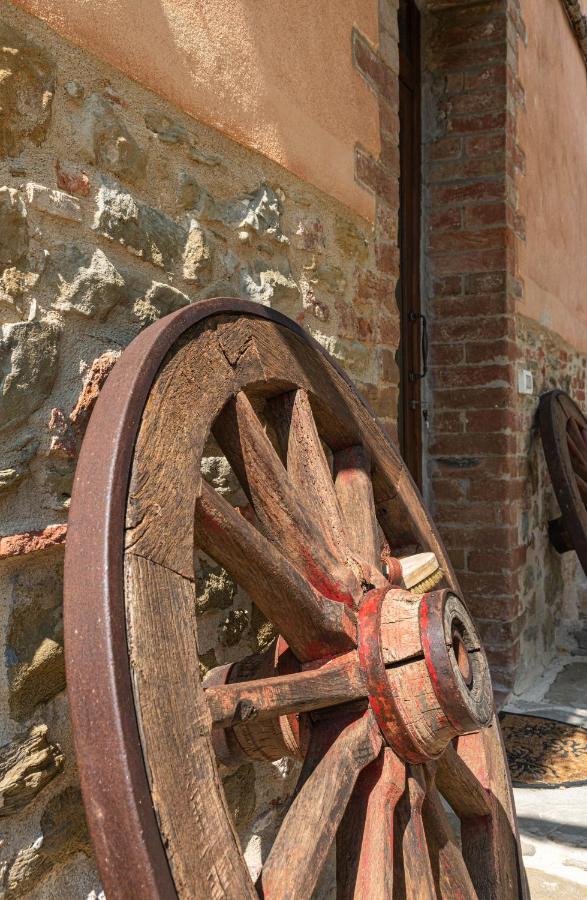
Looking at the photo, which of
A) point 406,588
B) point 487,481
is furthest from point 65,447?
point 487,481

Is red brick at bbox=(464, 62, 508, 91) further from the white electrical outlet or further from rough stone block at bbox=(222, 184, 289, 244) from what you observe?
rough stone block at bbox=(222, 184, 289, 244)

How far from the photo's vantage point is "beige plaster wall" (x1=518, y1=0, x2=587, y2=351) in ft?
14.2

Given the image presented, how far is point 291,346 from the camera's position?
5.36 ft

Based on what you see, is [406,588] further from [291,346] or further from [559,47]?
[559,47]

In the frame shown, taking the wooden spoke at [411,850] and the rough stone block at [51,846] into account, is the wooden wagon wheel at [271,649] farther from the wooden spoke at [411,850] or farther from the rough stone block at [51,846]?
the rough stone block at [51,846]

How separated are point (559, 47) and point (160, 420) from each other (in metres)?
5.03

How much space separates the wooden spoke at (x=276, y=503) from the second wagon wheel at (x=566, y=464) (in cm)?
280

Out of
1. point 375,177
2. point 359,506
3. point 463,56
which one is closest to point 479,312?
point 463,56

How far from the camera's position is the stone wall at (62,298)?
4.01ft

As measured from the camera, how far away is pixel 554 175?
194 inches

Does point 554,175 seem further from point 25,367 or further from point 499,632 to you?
point 25,367

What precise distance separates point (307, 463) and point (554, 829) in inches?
68.5

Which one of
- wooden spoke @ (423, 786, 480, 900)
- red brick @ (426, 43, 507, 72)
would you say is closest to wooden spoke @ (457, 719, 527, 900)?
wooden spoke @ (423, 786, 480, 900)

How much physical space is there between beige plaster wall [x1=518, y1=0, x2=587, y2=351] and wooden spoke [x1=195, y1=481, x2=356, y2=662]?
3.13 m
